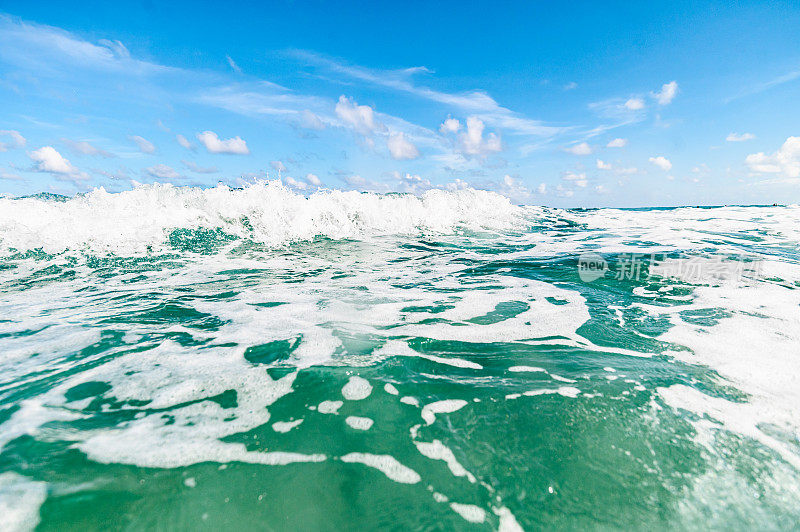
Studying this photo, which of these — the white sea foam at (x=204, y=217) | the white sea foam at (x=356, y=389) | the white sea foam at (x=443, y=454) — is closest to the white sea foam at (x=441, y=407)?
the white sea foam at (x=443, y=454)

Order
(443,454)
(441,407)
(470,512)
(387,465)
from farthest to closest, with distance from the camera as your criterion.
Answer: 1. (441,407)
2. (443,454)
3. (387,465)
4. (470,512)

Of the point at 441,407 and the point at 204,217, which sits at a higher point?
the point at 204,217

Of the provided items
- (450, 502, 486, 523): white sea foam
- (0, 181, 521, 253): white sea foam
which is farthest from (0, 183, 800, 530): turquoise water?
(0, 181, 521, 253): white sea foam

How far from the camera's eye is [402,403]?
11.6ft

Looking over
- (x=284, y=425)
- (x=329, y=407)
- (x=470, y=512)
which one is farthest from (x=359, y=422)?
(x=470, y=512)

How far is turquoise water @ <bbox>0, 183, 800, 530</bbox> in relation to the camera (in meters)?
2.33

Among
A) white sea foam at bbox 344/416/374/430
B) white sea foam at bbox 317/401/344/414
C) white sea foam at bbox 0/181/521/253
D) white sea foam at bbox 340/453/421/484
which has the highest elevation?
white sea foam at bbox 0/181/521/253

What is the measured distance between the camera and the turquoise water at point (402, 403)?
233 cm

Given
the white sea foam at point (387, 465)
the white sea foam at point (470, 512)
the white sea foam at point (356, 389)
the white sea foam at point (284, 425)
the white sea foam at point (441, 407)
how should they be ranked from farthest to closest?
the white sea foam at point (356, 389) → the white sea foam at point (441, 407) → the white sea foam at point (284, 425) → the white sea foam at point (387, 465) → the white sea foam at point (470, 512)

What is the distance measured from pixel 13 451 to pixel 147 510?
1.58 metres

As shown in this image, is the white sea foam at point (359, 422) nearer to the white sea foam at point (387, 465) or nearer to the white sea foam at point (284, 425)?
the white sea foam at point (387, 465)

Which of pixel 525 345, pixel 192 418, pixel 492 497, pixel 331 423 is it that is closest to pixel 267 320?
pixel 192 418

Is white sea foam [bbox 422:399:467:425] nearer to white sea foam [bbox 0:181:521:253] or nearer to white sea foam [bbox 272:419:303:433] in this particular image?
white sea foam [bbox 272:419:303:433]

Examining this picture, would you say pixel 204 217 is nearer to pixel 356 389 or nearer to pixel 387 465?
pixel 356 389
